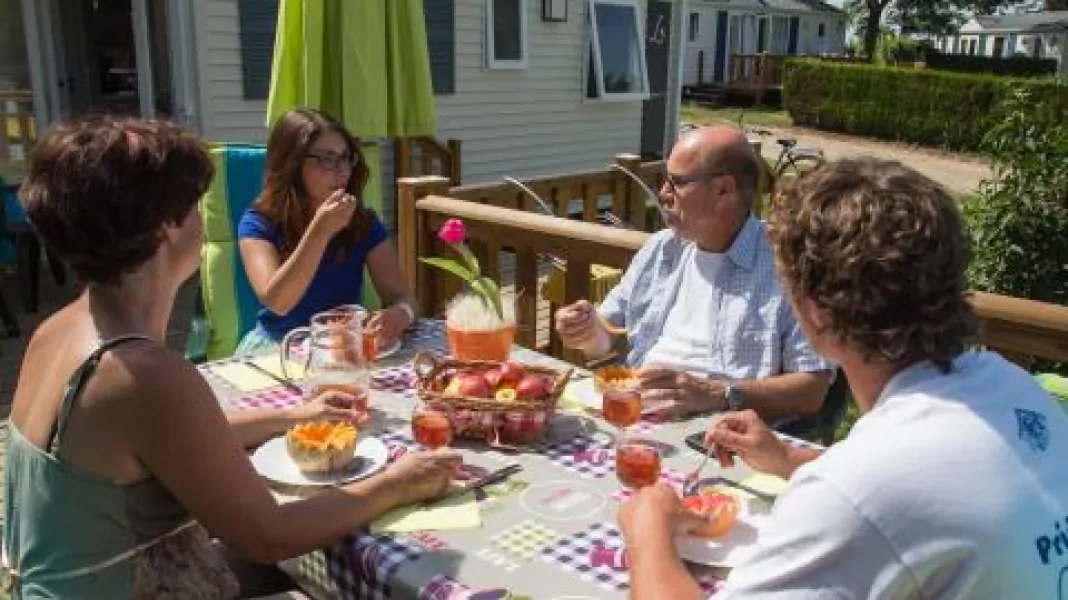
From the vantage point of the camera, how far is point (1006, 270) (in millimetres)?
4422

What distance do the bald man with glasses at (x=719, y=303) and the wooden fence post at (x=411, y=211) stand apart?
1421 millimetres

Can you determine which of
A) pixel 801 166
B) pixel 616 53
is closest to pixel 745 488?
pixel 801 166

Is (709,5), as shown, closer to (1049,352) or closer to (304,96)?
(304,96)

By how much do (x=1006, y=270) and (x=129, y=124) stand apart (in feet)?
13.6

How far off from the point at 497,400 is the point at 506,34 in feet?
26.3

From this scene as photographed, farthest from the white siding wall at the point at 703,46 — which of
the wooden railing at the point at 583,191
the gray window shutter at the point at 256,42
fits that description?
the wooden railing at the point at 583,191

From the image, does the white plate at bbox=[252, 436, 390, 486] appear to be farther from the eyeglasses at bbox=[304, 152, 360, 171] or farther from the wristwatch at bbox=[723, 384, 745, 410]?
the eyeglasses at bbox=[304, 152, 360, 171]

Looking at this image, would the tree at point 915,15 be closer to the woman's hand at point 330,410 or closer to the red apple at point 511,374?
the red apple at point 511,374

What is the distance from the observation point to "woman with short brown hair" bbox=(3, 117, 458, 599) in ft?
4.69

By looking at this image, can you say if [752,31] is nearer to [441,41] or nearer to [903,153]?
[903,153]

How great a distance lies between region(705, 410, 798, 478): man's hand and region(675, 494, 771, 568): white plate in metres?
0.16

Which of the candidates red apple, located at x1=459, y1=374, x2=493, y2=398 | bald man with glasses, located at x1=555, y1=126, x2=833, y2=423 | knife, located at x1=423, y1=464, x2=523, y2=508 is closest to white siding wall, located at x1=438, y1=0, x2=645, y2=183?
bald man with glasses, located at x1=555, y1=126, x2=833, y2=423

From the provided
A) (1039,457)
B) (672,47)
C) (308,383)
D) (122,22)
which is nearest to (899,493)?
(1039,457)

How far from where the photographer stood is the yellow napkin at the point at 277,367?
2.41 meters
